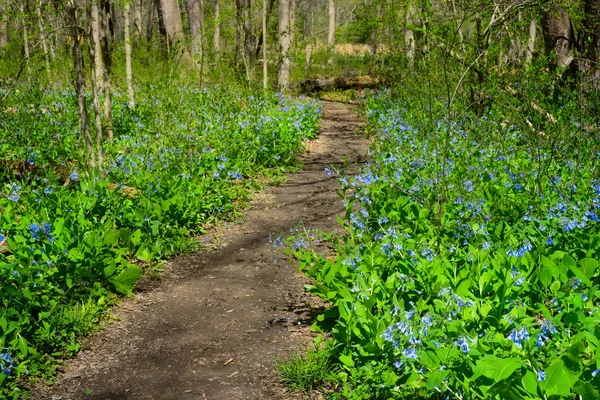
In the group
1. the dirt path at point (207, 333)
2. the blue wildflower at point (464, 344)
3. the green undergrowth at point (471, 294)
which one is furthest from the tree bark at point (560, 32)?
the blue wildflower at point (464, 344)

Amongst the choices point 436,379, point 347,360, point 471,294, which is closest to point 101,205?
point 347,360

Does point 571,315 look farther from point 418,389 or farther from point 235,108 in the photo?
point 235,108

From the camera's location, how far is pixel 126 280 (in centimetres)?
421

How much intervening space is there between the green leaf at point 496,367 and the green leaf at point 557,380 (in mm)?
136

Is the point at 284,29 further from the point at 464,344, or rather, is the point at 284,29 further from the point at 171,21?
the point at 464,344

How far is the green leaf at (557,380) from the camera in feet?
6.04

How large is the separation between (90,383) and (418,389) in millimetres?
1957

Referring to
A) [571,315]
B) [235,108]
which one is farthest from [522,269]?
[235,108]

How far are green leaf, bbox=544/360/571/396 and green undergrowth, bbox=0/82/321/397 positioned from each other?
8.95 feet

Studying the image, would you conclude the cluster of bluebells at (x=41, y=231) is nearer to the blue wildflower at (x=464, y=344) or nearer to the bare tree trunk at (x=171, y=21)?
the blue wildflower at (x=464, y=344)

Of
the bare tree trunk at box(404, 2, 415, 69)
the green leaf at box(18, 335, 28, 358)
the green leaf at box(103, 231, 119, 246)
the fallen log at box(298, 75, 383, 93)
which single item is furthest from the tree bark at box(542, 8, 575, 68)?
the fallen log at box(298, 75, 383, 93)

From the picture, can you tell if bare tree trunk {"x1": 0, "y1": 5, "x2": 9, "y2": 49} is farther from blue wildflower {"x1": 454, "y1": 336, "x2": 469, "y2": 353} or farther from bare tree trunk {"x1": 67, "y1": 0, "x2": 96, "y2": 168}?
blue wildflower {"x1": 454, "y1": 336, "x2": 469, "y2": 353}

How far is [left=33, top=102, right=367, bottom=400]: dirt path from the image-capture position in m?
3.16

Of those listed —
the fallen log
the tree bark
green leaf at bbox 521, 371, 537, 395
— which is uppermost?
the tree bark
